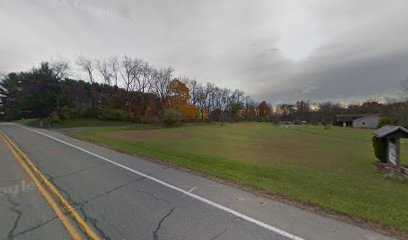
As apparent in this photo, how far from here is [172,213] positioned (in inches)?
187

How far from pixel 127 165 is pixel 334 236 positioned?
7690mm

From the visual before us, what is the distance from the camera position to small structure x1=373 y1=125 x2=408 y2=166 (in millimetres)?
11211

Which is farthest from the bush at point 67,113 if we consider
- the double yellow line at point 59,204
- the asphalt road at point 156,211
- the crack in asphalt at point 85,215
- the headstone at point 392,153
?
the headstone at point 392,153

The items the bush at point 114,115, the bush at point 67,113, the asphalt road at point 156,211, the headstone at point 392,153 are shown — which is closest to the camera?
the asphalt road at point 156,211

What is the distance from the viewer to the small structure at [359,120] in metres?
77.6

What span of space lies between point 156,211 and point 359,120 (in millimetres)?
98809

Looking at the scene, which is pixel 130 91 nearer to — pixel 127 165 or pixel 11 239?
pixel 127 165

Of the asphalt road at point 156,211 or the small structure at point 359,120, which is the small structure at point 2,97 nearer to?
the asphalt road at point 156,211

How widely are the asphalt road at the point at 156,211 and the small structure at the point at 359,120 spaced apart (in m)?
83.0

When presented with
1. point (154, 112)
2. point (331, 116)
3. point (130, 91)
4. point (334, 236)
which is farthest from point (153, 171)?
point (331, 116)

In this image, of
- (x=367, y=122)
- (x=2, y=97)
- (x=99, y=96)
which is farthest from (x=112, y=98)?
(x=367, y=122)

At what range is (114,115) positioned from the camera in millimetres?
52469

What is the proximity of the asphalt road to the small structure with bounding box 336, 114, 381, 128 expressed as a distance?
82962 millimetres

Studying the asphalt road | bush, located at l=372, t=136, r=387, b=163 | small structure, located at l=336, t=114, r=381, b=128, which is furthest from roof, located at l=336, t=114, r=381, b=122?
the asphalt road
